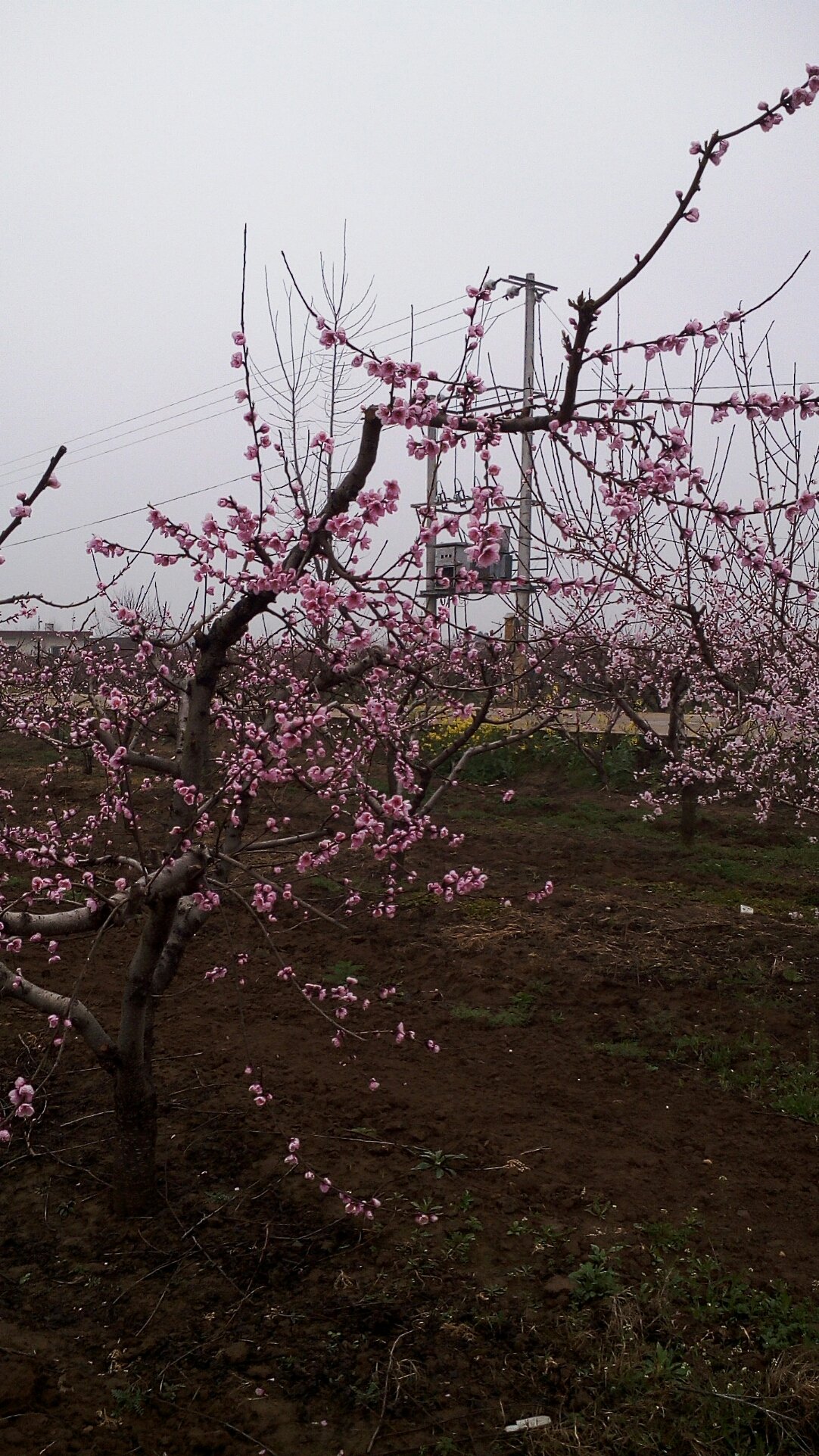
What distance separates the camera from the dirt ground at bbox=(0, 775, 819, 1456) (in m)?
2.74

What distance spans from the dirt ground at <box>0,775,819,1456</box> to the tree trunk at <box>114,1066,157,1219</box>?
9 centimetres

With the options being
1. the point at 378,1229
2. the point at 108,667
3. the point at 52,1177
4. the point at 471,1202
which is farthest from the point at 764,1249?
the point at 108,667

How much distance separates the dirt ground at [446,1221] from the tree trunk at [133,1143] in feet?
0.29

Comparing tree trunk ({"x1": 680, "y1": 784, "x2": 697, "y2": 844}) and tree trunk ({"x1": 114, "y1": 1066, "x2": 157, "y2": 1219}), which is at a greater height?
tree trunk ({"x1": 680, "y1": 784, "x2": 697, "y2": 844})

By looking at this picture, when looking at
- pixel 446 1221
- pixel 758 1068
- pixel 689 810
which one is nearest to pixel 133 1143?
pixel 446 1221

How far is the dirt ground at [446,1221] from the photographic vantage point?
8.98ft

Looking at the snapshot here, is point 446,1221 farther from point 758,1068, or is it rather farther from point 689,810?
point 689,810

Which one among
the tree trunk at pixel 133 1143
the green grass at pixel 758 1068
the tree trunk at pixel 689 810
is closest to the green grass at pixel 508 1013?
the green grass at pixel 758 1068

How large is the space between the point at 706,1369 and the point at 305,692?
252 centimetres

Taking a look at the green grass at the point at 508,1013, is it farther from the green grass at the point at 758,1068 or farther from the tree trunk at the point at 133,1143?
the tree trunk at the point at 133,1143

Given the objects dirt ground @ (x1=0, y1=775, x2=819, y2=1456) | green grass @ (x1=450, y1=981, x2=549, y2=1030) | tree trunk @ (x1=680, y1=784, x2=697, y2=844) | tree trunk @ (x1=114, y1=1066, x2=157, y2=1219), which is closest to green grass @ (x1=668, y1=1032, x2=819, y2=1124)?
dirt ground @ (x1=0, y1=775, x2=819, y2=1456)

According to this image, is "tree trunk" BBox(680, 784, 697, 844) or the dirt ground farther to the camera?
"tree trunk" BBox(680, 784, 697, 844)

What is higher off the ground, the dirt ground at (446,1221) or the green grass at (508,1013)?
the green grass at (508,1013)

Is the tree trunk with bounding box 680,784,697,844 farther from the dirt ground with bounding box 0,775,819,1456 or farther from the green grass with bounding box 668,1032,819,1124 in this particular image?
the green grass with bounding box 668,1032,819,1124
